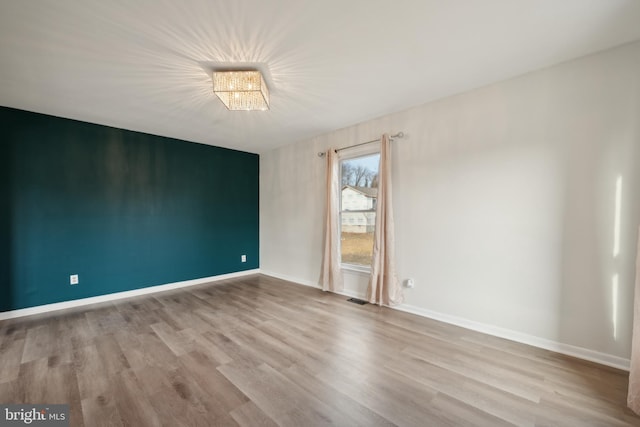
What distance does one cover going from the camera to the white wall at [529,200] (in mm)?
1985

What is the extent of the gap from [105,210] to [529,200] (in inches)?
202

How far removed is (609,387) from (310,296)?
9.64ft

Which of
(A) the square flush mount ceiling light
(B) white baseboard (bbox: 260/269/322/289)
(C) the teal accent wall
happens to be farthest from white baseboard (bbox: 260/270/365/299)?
(A) the square flush mount ceiling light

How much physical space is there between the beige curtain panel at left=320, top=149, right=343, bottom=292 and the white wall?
3.16 ft

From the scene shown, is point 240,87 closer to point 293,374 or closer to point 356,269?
point 293,374

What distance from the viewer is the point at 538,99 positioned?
7.57 feet

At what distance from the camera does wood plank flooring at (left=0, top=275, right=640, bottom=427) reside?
1.52 m

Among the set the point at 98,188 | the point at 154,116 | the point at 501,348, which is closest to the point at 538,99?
the point at 501,348

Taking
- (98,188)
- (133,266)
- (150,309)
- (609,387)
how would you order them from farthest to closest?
(133,266) → (98,188) → (150,309) → (609,387)

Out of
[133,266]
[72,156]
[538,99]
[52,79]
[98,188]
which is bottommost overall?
[133,266]

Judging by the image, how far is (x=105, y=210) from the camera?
3.64 meters

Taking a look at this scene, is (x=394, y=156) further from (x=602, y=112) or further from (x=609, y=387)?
(x=609, y=387)

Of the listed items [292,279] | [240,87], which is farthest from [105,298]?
[240,87]

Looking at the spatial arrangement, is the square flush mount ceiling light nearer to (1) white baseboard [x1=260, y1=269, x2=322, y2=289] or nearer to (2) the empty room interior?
(2) the empty room interior
